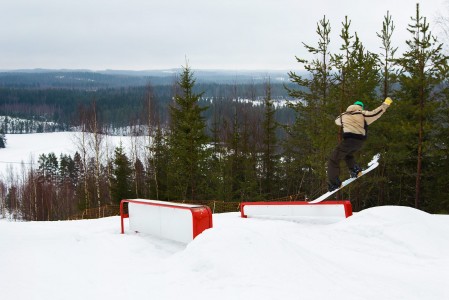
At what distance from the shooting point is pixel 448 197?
18.2m

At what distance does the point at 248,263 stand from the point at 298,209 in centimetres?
517

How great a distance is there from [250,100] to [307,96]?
22.6 metres

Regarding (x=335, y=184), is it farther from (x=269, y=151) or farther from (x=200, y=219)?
(x=269, y=151)

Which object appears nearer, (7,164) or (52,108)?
(7,164)

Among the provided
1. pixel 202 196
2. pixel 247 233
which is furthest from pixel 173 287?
pixel 202 196

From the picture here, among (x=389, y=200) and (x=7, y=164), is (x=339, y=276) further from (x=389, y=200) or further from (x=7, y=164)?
(x=7, y=164)

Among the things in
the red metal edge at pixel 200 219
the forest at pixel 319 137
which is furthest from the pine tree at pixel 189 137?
the red metal edge at pixel 200 219

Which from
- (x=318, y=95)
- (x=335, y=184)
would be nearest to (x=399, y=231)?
(x=335, y=184)

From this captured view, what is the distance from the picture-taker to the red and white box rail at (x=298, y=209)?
30.8 feet

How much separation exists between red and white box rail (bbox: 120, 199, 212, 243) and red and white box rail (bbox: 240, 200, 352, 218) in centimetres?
346

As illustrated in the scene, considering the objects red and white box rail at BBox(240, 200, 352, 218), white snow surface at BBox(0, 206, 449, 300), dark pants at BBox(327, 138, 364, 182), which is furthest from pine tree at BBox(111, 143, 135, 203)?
dark pants at BBox(327, 138, 364, 182)

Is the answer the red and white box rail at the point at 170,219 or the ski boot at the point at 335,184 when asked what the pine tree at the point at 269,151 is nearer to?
the ski boot at the point at 335,184

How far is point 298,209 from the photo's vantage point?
9.96 m

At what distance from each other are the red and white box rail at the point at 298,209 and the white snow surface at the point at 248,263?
1364 millimetres
